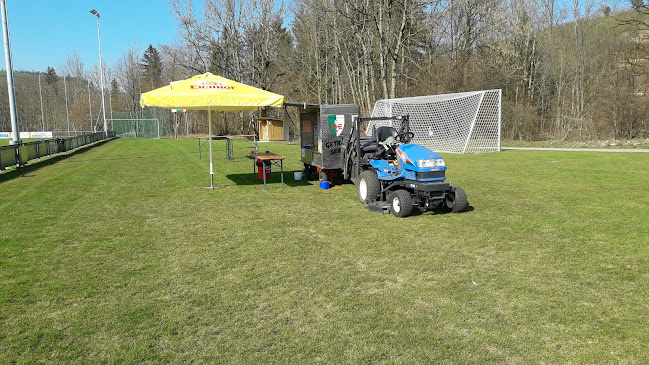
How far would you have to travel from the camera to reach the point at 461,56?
105 ft

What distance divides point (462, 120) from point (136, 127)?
38.1 meters

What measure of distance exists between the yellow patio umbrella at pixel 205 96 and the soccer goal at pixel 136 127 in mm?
38549

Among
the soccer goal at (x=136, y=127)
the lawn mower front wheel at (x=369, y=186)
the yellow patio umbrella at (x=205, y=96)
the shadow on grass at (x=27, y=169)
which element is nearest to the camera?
the lawn mower front wheel at (x=369, y=186)

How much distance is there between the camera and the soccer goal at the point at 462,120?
801 inches

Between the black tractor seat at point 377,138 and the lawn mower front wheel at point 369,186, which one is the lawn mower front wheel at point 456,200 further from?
the black tractor seat at point 377,138

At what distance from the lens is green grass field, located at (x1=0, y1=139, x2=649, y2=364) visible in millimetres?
3250

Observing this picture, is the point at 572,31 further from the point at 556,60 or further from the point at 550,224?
the point at 550,224

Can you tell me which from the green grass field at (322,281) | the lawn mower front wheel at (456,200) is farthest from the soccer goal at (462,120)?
the lawn mower front wheel at (456,200)

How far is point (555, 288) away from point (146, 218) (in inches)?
246

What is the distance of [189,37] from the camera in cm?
3666

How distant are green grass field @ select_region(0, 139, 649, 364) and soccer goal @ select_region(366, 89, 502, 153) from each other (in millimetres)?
11861

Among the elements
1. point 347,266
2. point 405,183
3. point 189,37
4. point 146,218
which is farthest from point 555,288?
point 189,37

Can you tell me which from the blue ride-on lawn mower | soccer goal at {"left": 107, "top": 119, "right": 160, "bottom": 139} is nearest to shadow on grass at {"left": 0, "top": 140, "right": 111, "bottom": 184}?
the blue ride-on lawn mower

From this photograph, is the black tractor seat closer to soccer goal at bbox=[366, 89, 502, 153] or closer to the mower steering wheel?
the mower steering wheel
